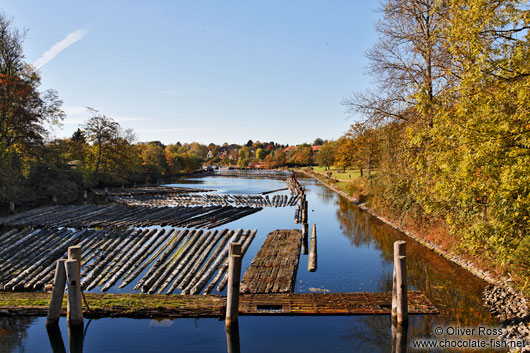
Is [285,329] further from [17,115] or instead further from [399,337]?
[17,115]

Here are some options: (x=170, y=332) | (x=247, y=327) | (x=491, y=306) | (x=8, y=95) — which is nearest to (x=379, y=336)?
(x=247, y=327)

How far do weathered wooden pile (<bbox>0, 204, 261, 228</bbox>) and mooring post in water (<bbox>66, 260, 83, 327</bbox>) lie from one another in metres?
15.0

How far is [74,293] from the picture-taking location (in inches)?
379

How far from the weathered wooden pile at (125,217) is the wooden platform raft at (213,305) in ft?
43.6

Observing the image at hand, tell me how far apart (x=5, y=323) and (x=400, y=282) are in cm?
1137

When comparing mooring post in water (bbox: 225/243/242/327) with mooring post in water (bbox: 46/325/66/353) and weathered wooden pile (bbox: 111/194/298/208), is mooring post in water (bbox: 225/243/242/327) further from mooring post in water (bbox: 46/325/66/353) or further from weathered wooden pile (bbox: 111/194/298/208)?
weathered wooden pile (bbox: 111/194/298/208)

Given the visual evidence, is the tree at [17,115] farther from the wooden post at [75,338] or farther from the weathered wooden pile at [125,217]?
the wooden post at [75,338]

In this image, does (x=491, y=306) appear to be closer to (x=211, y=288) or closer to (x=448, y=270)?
(x=448, y=270)

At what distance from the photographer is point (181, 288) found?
13367 mm

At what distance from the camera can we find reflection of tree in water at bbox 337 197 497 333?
1121 cm

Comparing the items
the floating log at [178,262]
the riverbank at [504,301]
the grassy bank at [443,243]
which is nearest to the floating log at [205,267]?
the floating log at [178,262]

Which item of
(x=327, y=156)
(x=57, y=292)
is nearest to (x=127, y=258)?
(x=57, y=292)

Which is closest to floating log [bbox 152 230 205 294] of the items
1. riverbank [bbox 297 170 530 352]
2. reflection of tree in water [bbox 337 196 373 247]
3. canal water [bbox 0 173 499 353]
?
canal water [bbox 0 173 499 353]

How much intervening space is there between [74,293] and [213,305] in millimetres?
3888
